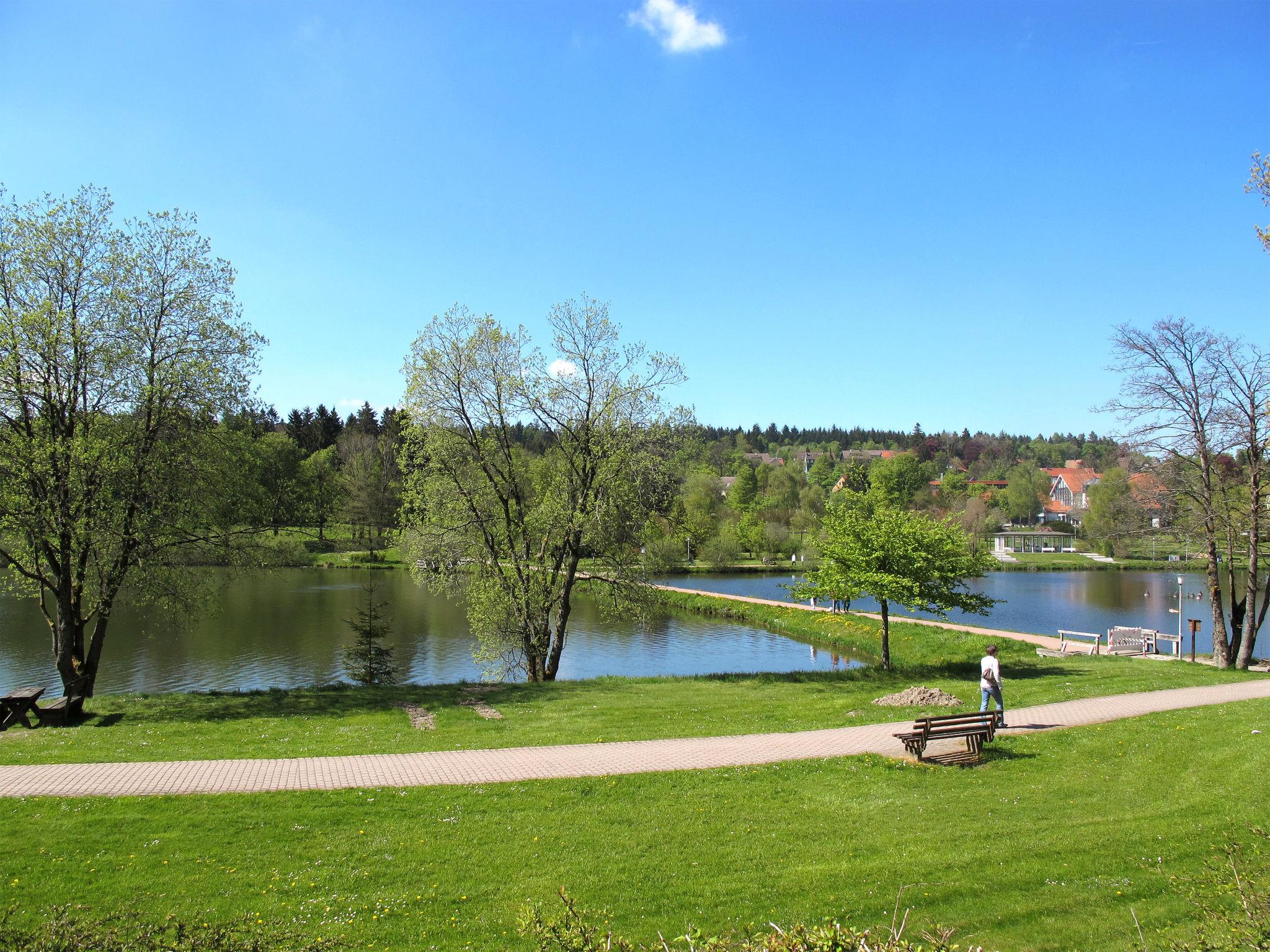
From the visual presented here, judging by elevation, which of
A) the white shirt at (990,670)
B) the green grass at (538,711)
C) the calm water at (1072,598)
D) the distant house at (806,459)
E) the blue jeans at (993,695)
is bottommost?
the calm water at (1072,598)

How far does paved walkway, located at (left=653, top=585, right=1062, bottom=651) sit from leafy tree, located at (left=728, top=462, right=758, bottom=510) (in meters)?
43.0

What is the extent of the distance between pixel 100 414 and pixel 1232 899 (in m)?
21.0

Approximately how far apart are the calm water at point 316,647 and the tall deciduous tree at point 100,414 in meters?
3.19

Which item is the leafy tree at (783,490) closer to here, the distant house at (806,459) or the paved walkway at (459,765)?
the distant house at (806,459)

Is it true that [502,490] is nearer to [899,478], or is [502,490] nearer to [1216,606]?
[1216,606]

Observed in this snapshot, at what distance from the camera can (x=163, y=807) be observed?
962 cm

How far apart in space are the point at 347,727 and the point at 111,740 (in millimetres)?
3699

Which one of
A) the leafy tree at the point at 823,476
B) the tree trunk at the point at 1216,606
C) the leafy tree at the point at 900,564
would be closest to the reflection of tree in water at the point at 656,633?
the leafy tree at the point at 900,564

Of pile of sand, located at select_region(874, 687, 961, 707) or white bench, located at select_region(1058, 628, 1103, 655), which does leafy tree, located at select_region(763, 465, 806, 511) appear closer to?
white bench, located at select_region(1058, 628, 1103, 655)

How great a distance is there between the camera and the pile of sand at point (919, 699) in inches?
661

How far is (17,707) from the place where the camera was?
15109mm

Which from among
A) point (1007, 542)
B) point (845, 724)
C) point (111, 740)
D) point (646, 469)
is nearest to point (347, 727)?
point (111, 740)

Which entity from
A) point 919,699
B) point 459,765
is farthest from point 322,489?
point 459,765

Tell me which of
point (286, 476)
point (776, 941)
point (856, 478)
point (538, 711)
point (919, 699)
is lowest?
point (538, 711)
